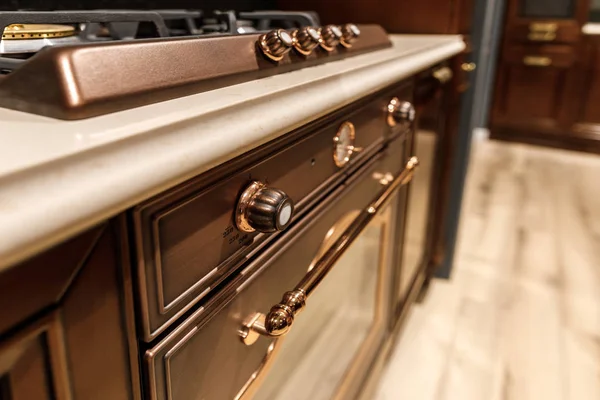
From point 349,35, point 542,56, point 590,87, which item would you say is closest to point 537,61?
point 542,56

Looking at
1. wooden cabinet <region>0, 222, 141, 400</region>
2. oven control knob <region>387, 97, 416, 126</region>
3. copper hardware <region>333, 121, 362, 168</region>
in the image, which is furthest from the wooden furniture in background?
wooden cabinet <region>0, 222, 141, 400</region>

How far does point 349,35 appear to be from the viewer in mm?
667

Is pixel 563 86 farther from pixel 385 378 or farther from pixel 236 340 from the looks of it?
pixel 236 340

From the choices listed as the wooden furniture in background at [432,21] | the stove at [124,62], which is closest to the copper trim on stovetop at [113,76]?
the stove at [124,62]

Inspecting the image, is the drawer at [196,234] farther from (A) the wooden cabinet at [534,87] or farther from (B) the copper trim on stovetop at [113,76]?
(A) the wooden cabinet at [534,87]

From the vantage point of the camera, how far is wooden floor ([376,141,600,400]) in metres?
1.21

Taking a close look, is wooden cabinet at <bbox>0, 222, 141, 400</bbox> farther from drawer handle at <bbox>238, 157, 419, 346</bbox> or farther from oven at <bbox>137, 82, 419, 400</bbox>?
drawer handle at <bbox>238, 157, 419, 346</bbox>

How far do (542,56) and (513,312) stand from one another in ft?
7.05

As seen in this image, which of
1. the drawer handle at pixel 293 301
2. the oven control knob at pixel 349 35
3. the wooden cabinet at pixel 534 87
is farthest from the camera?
the wooden cabinet at pixel 534 87

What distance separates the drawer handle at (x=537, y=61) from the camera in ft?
10.1

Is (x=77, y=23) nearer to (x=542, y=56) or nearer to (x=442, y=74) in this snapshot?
(x=442, y=74)

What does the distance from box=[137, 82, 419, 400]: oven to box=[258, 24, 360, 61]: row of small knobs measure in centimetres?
8

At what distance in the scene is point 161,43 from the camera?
1.20ft

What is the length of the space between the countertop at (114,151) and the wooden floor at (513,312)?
37.4 inches
